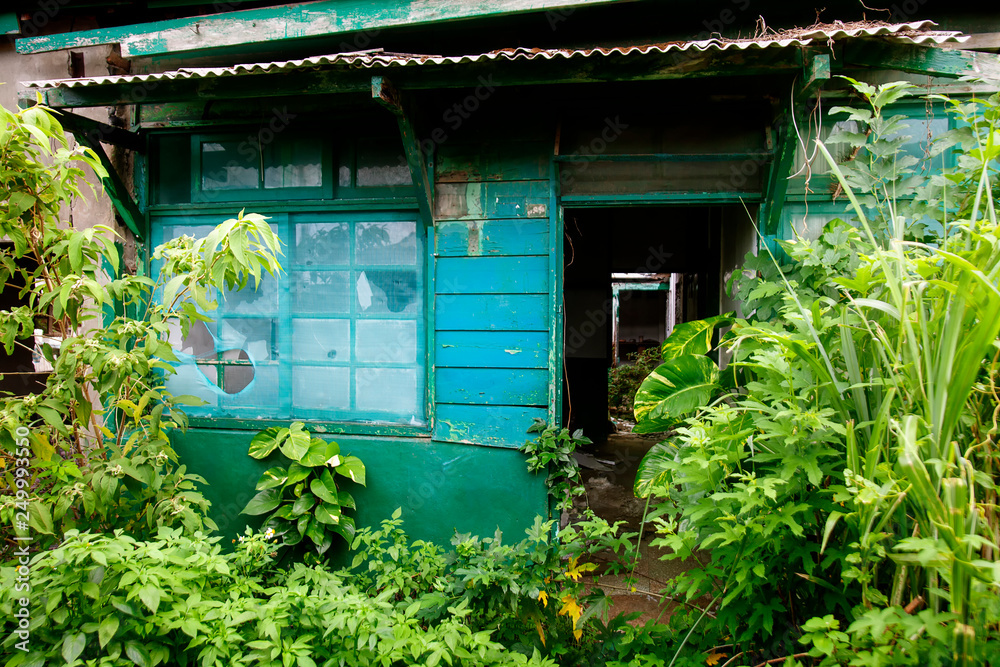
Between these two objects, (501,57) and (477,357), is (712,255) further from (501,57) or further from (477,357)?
(501,57)

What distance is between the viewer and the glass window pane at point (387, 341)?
3689 millimetres

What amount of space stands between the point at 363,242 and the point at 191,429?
5.77 feet

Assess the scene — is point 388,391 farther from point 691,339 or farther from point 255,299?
point 691,339

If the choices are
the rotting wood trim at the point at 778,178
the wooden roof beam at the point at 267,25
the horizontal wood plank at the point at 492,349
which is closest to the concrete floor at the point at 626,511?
the horizontal wood plank at the point at 492,349

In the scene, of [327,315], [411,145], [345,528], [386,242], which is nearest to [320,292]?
[327,315]

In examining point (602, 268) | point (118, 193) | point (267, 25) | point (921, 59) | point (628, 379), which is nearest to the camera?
point (921, 59)

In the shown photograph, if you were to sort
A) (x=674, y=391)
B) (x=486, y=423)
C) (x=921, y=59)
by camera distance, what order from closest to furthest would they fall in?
(x=921, y=59) < (x=674, y=391) < (x=486, y=423)

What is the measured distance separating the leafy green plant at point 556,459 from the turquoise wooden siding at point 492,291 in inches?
4.0

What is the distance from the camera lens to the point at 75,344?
8.46 feet

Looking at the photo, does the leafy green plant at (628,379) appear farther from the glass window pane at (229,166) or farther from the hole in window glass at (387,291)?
the glass window pane at (229,166)

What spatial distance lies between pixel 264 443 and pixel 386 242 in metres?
1.53

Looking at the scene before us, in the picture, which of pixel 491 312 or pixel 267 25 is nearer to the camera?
pixel 491 312

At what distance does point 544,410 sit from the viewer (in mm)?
3455

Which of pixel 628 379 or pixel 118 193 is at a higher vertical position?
pixel 118 193
